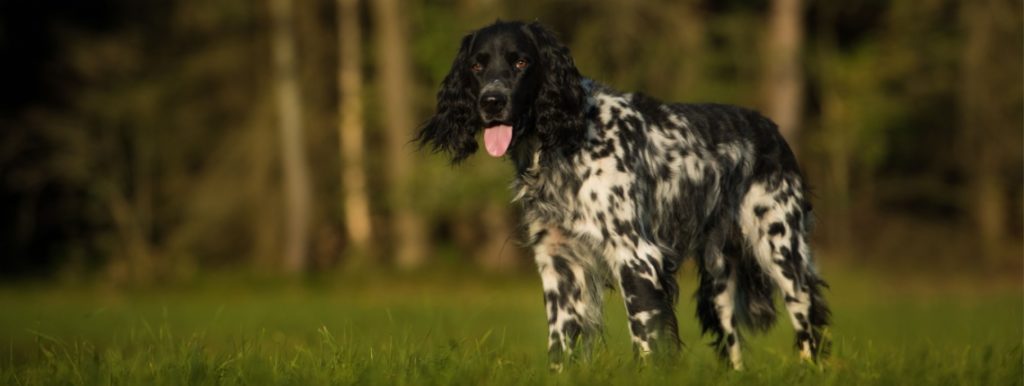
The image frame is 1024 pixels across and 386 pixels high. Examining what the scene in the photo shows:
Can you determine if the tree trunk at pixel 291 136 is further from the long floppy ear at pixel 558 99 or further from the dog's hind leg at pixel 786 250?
the long floppy ear at pixel 558 99

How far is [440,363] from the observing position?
7.91 meters

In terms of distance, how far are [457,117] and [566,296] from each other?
1.20 meters

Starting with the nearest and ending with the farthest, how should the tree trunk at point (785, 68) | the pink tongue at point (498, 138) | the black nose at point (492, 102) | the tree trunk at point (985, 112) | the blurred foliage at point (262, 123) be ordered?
the black nose at point (492, 102), the pink tongue at point (498, 138), the tree trunk at point (785, 68), the tree trunk at point (985, 112), the blurred foliage at point (262, 123)

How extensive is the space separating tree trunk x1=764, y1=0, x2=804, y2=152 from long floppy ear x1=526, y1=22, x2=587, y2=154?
59.6ft

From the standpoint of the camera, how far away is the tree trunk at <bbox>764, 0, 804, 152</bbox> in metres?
26.5

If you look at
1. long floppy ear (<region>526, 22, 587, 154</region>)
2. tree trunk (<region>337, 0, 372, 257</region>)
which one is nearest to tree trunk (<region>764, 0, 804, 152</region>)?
tree trunk (<region>337, 0, 372, 257</region>)

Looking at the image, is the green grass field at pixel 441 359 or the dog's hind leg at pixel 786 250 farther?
the dog's hind leg at pixel 786 250

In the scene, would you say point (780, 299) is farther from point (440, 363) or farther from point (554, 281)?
point (440, 363)

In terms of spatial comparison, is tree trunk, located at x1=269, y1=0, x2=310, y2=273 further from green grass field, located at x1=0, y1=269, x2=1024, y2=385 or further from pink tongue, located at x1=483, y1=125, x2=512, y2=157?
pink tongue, located at x1=483, y1=125, x2=512, y2=157

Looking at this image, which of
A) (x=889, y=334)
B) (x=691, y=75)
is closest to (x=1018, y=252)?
(x=691, y=75)

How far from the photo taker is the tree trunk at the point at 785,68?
26.5 metres

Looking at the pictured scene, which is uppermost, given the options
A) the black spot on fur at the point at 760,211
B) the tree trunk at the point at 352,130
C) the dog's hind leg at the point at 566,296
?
the black spot on fur at the point at 760,211

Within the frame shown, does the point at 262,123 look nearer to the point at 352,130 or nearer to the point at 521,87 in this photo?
the point at 352,130

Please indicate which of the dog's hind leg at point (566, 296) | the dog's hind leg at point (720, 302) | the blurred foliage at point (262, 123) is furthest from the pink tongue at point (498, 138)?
the blurred foliage at point (262, 123)
